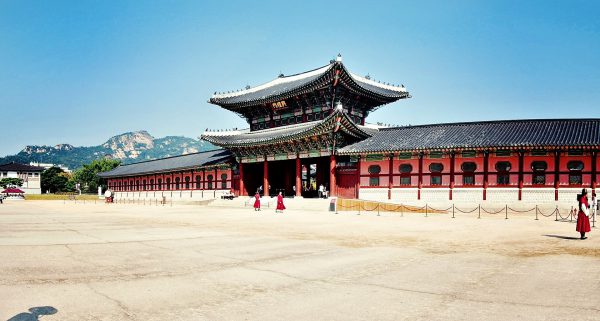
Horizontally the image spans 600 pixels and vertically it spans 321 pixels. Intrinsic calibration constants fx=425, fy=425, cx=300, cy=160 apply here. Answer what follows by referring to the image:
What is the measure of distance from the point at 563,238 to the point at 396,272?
32.6 feet

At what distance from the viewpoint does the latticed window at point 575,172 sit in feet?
96.3

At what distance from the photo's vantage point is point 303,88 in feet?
129

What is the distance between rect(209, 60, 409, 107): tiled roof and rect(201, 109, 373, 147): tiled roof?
323 centimetres

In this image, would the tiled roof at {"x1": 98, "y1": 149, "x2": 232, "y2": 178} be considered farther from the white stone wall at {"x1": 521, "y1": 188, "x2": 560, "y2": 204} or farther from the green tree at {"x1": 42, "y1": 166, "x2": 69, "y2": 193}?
the green tree at {"x1": 42, "y1": 166, "x2": 69, "y2": 193}

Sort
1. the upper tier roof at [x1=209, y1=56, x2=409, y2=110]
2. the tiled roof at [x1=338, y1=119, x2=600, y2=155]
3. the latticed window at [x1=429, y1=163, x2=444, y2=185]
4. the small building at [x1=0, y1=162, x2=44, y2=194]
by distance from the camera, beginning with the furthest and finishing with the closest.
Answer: the small building at [x1=0, y1=162, x2=44, y2=194] → the upper tier roof at [x1=209, y1=56, x2=409, y2=110] → the latticed window at [x1=429, y1=163, x2=444, y2=185] → the tiled roof at [x1=338, y1=119, x2=600, y2=155]

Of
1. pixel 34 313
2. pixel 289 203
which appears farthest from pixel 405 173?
pixel 34 313

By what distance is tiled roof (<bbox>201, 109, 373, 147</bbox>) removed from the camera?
34.9 m

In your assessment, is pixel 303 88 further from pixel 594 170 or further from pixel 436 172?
pixel 594 170

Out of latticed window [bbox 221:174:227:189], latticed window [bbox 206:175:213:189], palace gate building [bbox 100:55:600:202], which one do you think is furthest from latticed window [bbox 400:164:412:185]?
latticed window [bbox 206:175:213:189]

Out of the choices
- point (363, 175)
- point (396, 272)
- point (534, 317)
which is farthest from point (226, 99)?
point (534, 317)

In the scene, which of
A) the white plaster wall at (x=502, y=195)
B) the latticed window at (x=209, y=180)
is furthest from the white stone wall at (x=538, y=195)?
the latticed window at (x=209, y=180)

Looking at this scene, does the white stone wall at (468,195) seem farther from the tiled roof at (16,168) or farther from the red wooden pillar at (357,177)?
the tiled roof at (16,168)

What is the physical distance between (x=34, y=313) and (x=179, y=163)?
5244 centimetres

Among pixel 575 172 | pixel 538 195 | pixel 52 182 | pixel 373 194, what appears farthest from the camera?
pixel 52 182
